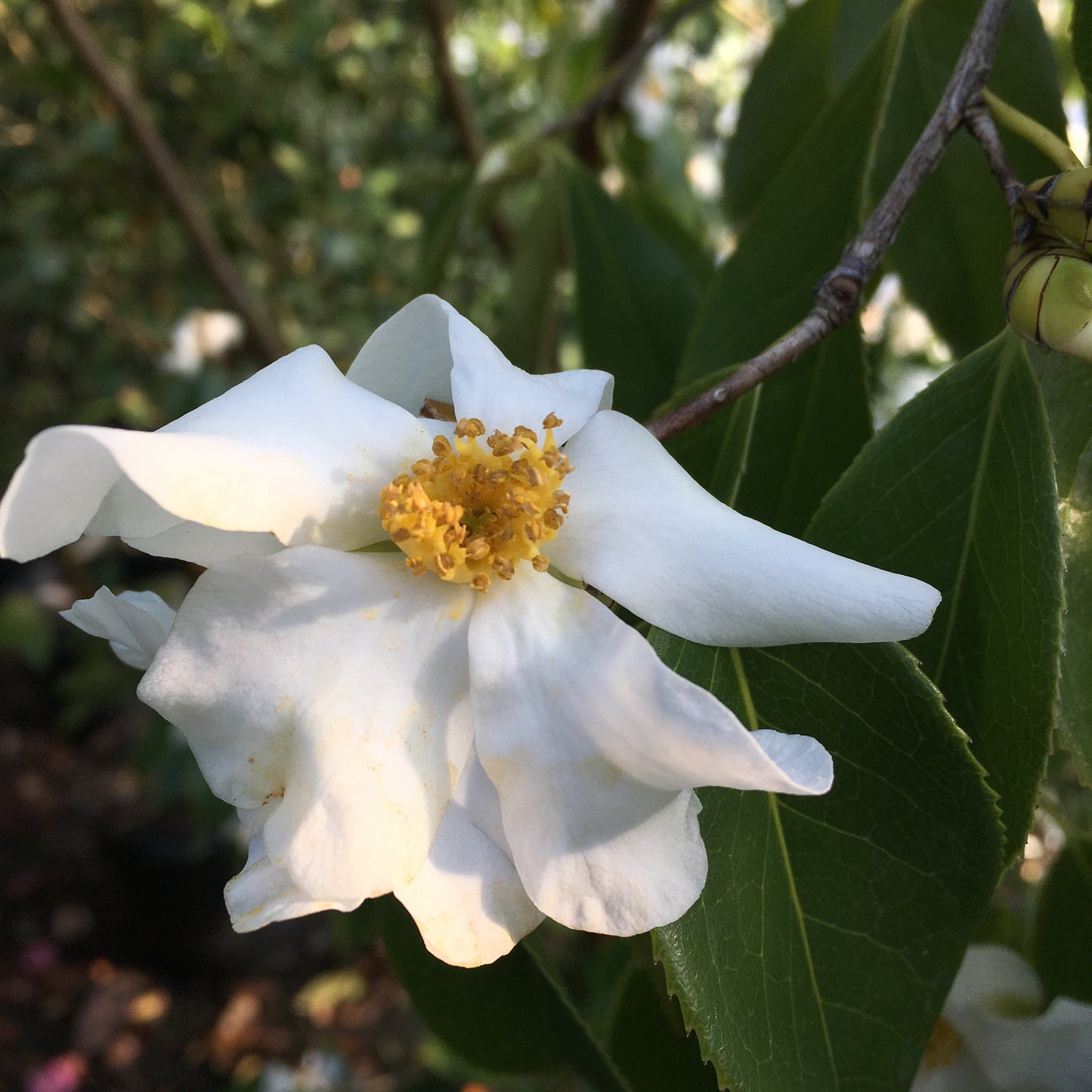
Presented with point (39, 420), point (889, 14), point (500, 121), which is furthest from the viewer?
point (39, 420)

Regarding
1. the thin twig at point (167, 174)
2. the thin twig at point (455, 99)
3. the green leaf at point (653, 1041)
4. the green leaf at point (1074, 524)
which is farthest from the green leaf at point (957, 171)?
the thin twig at point (167, 174)

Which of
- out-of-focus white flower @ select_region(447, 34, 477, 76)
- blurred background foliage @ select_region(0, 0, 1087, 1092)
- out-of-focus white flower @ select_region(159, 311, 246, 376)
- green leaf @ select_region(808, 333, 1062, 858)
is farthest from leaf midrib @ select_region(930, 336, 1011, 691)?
out-of-focus white flower @ select_region(447, 34, 477, 76)

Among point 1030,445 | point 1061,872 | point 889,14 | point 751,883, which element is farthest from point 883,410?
point 751,883

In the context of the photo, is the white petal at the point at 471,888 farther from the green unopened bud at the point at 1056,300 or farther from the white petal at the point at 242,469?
the green unopened bud at the point at 1056,300

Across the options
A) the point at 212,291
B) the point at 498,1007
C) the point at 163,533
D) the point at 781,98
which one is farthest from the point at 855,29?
the point at 212,291

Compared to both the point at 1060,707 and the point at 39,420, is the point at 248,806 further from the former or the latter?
the point at 39,420

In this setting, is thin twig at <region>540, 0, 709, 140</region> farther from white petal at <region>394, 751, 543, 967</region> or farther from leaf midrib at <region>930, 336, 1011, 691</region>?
white petal at <region>394, 751, 543, 967</region>
